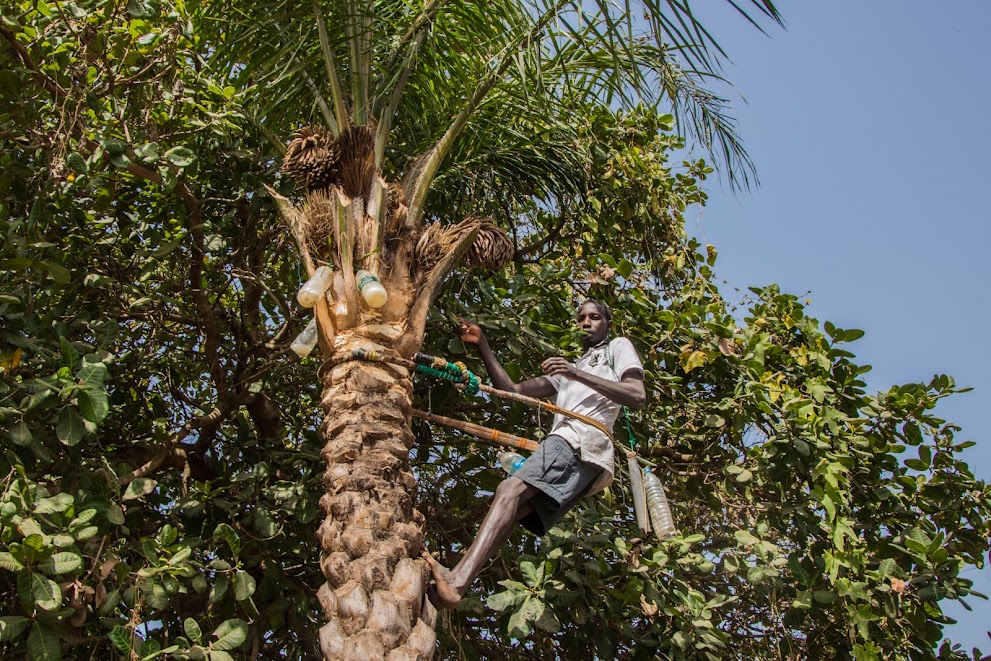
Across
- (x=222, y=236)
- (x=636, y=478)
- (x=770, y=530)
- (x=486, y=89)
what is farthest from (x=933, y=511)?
(x=222, y=236)

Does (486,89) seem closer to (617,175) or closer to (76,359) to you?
(617,175)

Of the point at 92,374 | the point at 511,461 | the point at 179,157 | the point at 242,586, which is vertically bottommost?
the point at 242,586

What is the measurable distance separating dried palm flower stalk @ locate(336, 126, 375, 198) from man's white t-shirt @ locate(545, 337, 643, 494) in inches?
55.6

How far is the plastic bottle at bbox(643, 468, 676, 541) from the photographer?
5453 mm

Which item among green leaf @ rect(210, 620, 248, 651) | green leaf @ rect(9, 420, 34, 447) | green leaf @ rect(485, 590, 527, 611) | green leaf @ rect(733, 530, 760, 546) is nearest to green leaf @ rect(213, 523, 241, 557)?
green leaf @ rect(210, 620, 248, 651)

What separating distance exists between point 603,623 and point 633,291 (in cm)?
238

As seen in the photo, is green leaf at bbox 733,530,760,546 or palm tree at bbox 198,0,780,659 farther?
green leaf at bbox 733,530,760,546

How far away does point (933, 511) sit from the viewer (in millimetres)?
6379

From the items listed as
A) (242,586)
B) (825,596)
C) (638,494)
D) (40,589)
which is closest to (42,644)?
(40,589)

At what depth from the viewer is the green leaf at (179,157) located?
17.9 ft

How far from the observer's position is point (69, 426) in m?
4.52

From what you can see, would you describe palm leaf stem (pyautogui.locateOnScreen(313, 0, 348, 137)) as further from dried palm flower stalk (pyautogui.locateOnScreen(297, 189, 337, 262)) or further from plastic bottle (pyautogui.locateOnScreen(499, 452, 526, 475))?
plastic bottle (pyautogui.locateOnScreen(499, 452, 526, 475))

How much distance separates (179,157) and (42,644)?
8.26 feet

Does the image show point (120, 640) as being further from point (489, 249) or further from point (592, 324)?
→ point (592, 324)
